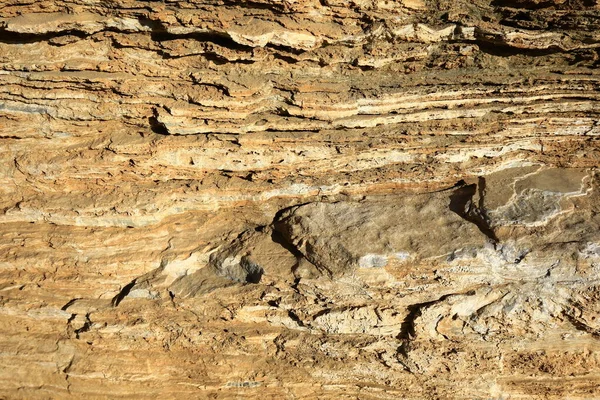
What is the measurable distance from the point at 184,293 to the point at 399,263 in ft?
7.31

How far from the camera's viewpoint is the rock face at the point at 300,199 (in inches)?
196

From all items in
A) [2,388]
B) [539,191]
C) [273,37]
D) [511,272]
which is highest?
[273,37]

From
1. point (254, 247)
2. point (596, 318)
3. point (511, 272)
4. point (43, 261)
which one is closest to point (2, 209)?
point (43, 261)

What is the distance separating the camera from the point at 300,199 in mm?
5641

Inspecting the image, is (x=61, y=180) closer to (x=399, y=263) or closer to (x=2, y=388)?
(x=2, y=388)

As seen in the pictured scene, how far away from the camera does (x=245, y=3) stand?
495cm

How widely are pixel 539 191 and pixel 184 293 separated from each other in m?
3.68

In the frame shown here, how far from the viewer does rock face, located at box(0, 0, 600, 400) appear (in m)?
4.98

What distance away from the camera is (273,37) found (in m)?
4.95

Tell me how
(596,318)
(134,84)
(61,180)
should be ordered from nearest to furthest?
(596,318) < (134,84) < (61,180)

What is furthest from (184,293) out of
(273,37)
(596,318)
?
(596,318)

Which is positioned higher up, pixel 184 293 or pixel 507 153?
pixel 507 153

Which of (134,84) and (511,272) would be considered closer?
(511,272)

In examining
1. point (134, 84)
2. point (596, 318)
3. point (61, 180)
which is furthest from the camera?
point (61, 180)
